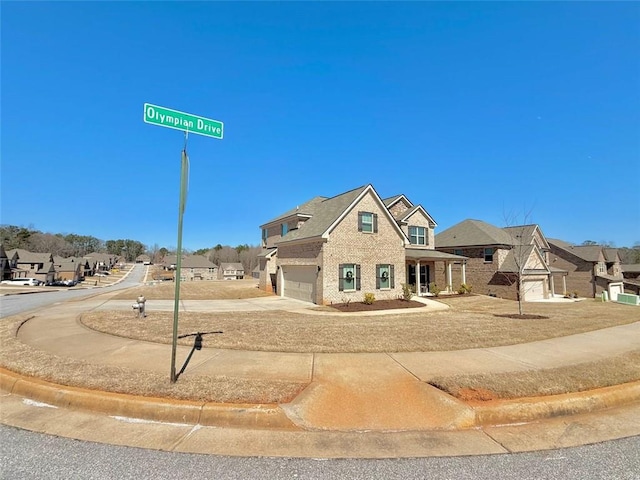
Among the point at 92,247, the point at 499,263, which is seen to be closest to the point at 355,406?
the point at 499,263

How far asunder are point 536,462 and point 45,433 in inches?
214

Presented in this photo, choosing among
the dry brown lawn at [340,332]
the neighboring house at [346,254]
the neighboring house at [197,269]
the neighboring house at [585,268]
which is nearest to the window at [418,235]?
the neighboring house at [346,254]

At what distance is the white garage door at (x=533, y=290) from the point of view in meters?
26.9

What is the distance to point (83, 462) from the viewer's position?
305cm

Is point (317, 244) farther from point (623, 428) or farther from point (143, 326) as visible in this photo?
point (623, 428)

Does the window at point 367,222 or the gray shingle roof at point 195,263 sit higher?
the window at point 367,222

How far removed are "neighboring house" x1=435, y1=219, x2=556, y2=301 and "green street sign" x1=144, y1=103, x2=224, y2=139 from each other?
26717mm

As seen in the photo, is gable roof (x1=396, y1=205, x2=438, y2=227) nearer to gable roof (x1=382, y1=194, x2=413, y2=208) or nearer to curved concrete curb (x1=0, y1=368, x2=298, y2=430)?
gable roof (x1=382, y1=194, x2=413, y2=208)

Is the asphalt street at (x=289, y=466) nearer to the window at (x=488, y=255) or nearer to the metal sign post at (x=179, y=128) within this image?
the metal sign post at (x=179, y=128)

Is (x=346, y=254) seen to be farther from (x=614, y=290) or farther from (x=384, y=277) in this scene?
(x=614, y=290)

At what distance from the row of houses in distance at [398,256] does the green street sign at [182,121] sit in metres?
12.4

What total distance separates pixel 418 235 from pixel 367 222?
372 inches

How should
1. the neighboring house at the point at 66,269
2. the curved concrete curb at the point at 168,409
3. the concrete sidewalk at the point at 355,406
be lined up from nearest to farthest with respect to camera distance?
1. the concrete sidewalk at the point at 355,406
2. the curved concrete curb at the point at 168,409
3. the neighboring house at the point at 66,269

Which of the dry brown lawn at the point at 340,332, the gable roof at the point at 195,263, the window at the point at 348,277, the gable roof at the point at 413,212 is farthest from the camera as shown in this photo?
the gable roof at the point at 195,263
